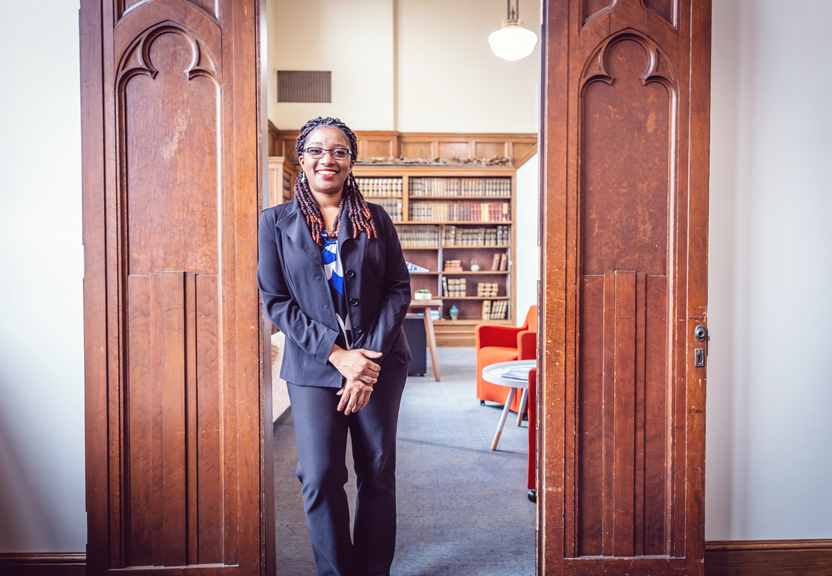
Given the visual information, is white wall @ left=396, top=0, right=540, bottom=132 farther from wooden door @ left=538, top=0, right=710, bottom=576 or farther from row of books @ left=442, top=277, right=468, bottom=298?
wooden door @ left=538, top=0, right=710, bottom=576

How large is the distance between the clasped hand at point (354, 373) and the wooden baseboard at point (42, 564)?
121 centimetres

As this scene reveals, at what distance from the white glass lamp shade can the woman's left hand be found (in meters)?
4.55

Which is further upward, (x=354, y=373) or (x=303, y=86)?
(x=303, y=86)

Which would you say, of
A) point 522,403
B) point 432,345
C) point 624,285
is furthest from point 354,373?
point 432,345

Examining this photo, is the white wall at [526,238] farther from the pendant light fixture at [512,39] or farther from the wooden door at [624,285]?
the wooden door at [624,285]

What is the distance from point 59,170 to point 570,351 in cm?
189

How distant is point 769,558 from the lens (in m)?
1.82

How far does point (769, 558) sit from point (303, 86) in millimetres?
7156

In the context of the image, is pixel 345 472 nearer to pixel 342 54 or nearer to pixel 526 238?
pixel 526 238

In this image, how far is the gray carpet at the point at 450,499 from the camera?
1953 millimetres

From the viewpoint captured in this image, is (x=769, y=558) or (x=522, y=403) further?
(x=522, y=403)

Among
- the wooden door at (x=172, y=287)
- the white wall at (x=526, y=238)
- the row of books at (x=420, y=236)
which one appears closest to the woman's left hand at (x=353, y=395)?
the wooden door at (x=172, y=287)

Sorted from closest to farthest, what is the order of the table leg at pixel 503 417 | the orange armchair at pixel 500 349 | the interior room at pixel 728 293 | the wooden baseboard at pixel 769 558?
the interior room at pixel 728 293, the wooden baseboard at pixel 769 558, the table leg at pixel 503 417, the orange armchair at pixel 500 349

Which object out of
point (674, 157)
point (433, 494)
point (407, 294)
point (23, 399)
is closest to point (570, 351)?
point (407, 294)
